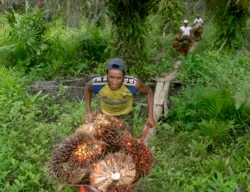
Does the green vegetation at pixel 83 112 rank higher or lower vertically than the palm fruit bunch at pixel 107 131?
lower

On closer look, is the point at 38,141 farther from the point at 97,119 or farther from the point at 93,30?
the point at 93,30

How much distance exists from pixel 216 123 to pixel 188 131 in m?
0.47

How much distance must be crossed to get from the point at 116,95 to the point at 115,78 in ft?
1.20

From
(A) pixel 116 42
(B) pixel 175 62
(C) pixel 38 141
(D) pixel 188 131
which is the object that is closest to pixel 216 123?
(D) pixel 188 131

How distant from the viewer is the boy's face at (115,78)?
385 cm

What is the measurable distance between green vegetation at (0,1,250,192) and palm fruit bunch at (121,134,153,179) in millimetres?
880

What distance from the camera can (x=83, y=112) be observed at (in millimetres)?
6004

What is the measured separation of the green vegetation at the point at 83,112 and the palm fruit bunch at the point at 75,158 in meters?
1.16

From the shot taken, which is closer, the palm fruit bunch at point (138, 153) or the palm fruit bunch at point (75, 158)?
the palm fruit bunch at point (75, 158)

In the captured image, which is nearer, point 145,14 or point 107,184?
point 107,184

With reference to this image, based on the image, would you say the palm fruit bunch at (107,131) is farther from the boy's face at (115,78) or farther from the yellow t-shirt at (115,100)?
the yellow t-shirt at (115,100)

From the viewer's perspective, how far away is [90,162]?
2.87 m

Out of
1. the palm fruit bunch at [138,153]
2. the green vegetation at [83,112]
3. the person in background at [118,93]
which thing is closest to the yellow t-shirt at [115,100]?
the person in background at [118,93]

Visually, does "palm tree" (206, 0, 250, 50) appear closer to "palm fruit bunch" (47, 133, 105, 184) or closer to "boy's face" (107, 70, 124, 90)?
"boy's face" (107, 70, 124, 90)
